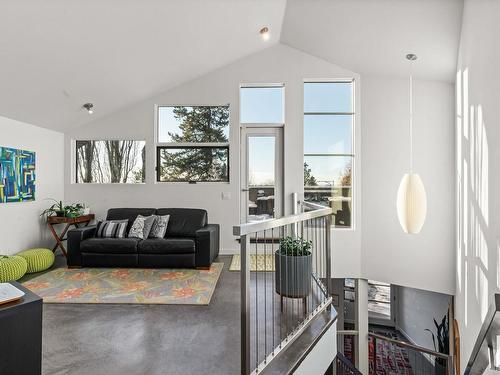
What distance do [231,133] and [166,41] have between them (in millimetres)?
1824

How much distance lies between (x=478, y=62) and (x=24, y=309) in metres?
4.09

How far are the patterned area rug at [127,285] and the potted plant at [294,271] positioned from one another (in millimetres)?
890

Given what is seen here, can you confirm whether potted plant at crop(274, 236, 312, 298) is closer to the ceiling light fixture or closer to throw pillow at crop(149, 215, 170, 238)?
throw pillow at crop(149, 215, 170, 238)

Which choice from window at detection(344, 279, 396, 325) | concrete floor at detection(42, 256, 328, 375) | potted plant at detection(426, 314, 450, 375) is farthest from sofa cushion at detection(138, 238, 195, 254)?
window at detection(344, 279, 396, 325)

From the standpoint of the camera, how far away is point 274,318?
249 centimetres

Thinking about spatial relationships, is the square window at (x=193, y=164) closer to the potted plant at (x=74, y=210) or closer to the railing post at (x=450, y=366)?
the potted plant at (x=74, y=210)

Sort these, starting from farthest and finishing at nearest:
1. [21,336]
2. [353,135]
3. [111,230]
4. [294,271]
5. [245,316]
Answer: [353,135] < [111,230] < [294,271] < [245,316] < [21,336]

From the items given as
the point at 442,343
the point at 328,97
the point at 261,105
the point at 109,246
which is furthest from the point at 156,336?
the point at 442,343

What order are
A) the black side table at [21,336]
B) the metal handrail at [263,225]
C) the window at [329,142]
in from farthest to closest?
the window at [329,142] < the metal handrail at [263,225] < the black side table at [21,336]

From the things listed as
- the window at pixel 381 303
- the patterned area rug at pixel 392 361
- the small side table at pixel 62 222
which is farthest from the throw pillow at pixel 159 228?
the window at pixel 381 303

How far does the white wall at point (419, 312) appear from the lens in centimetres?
595

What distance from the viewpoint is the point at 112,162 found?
5129 mm

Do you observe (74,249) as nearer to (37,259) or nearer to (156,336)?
(37,259)

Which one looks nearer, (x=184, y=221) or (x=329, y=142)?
(x=184, y=221)
